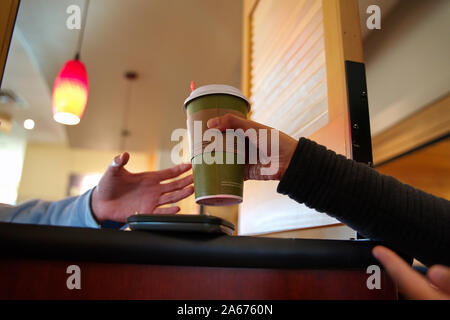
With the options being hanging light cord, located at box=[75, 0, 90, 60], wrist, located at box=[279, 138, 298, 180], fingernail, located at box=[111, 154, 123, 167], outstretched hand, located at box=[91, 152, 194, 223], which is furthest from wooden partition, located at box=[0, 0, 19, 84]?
hanging light cord, located at box=[75, 0, 90, 60]

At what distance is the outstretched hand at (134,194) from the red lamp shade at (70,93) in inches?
38.9

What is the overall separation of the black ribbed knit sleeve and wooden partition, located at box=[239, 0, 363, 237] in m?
0.15

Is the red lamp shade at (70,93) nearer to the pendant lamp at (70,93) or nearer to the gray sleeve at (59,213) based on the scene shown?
the pendant lamp at (70,93)

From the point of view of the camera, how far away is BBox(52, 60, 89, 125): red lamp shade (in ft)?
5.64

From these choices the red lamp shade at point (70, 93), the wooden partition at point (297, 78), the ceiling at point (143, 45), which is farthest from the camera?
the ceiling at point (143, 45)

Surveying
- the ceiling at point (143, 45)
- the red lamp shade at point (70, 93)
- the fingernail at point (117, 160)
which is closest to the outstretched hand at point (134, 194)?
the fingernail at point (117, 160)

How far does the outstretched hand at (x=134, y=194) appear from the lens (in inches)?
35.2

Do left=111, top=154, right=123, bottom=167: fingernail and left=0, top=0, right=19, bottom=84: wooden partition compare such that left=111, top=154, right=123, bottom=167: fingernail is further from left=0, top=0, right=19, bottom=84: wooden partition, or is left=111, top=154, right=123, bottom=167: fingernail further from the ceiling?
the ceiling

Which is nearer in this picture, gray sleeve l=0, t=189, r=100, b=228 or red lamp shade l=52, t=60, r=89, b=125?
gray sleeve l=0, t=189, r=100, b=228

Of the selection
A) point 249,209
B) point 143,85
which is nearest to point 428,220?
point 249,209

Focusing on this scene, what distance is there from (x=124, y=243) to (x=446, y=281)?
366 millimetres

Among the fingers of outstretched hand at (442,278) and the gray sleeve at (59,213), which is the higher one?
the gray sleeve at (59,213)

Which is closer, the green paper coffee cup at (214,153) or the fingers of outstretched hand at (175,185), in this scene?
the green paper coffee cup at (214,153)

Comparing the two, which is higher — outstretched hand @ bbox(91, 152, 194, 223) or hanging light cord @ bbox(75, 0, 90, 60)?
hanging light cord @ bbox(75, 0, 90, 60)
